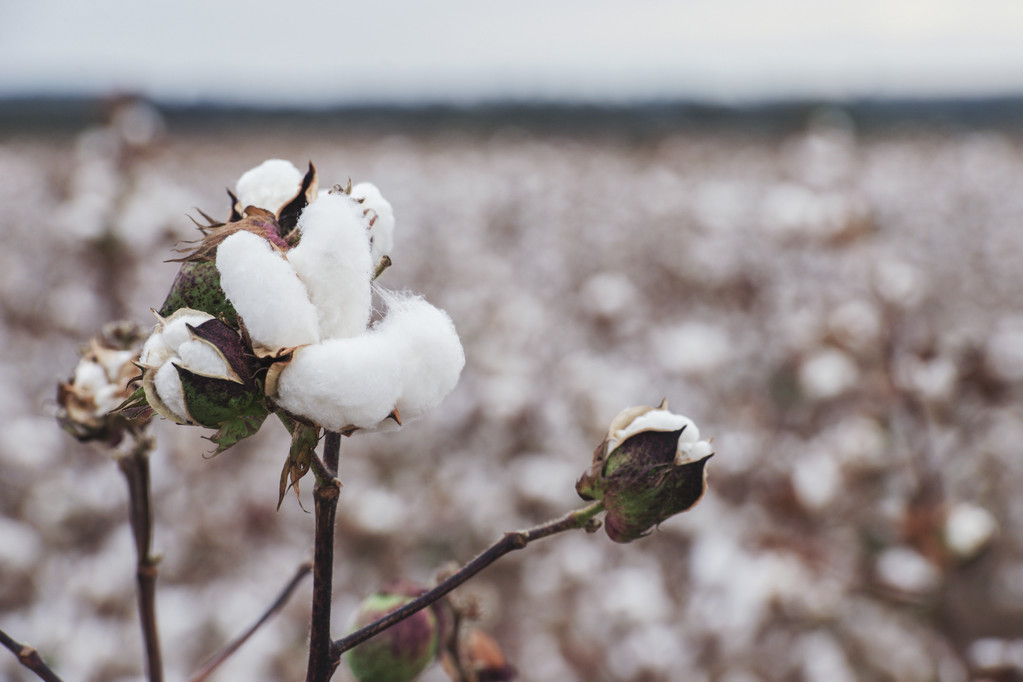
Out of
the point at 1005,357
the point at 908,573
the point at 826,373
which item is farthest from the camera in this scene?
the point at 826,373

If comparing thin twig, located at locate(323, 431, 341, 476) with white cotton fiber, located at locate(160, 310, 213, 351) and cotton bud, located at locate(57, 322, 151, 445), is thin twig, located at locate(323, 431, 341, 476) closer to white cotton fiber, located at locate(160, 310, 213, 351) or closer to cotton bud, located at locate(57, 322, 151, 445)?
white cotton fiber, located at locate(160, 310, 213, 351)

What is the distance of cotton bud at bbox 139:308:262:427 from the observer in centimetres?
52

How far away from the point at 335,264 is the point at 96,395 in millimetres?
456

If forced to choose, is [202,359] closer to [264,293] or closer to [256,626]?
[264,293]

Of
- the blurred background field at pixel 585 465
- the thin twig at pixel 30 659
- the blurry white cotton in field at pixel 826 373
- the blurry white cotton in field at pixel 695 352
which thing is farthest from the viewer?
the blurry white cotton in field at pixel 695 352

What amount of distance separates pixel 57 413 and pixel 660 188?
11.4 m

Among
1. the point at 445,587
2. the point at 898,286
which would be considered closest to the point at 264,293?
the point at 445,587

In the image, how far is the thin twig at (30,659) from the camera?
0.63 metres

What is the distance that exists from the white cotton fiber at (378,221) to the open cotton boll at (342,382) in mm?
118

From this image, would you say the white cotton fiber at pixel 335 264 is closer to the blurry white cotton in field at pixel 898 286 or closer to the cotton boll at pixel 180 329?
the cotton boll at pixel 180 329

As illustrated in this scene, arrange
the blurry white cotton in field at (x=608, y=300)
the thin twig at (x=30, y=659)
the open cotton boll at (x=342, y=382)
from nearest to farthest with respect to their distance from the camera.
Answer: the open cotton boll at (x=342, y=382) < the thin twig at (x=30, y=659) < the blurry white cotton in field at (x=608, y=300)

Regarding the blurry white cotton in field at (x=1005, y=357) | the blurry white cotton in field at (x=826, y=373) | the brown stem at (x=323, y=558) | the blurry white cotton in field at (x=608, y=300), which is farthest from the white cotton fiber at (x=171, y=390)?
the blurry white cotton in field at (x=608, y=300)

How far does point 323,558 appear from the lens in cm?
57

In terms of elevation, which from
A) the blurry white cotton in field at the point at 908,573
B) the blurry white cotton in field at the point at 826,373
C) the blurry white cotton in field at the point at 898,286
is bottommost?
the blurry white cotton in field at the point at 908,573
